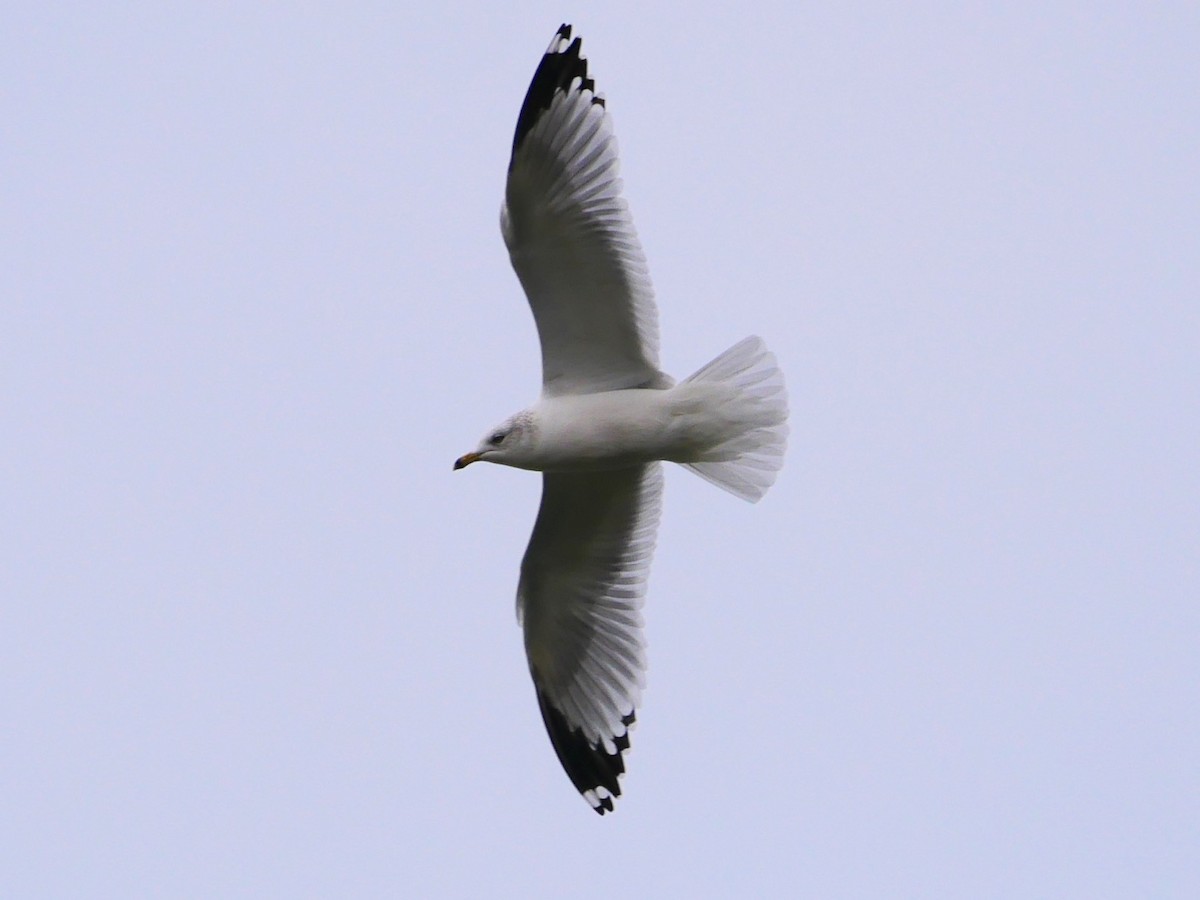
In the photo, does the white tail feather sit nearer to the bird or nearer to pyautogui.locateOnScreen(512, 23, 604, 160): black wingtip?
the bird

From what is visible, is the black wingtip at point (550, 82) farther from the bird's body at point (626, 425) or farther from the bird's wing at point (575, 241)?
the bird's body at point (626, 425)

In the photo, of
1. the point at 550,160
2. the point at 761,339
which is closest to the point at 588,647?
the point at 761,339

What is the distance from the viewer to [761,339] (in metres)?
7.70

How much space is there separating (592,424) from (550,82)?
1.43 m

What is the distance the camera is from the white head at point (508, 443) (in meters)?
7.78

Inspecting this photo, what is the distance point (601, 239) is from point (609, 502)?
1386 millimetres

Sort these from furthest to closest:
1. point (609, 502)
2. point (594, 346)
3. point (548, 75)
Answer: point (609, 502)
point (594, 346)
point (548, 75)

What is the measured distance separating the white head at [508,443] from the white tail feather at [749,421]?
714 mm

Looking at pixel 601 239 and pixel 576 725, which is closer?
pixel 601 239

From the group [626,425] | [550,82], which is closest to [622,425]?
[626,425]

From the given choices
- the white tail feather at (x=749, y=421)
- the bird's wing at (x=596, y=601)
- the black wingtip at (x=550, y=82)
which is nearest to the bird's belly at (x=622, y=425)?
the white tail feather at (x=749, y=421)

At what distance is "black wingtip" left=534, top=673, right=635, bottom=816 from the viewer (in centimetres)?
838

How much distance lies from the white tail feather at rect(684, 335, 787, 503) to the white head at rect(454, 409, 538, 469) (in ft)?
2.34

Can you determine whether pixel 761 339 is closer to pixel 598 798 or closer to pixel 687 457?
pixel 687 457
